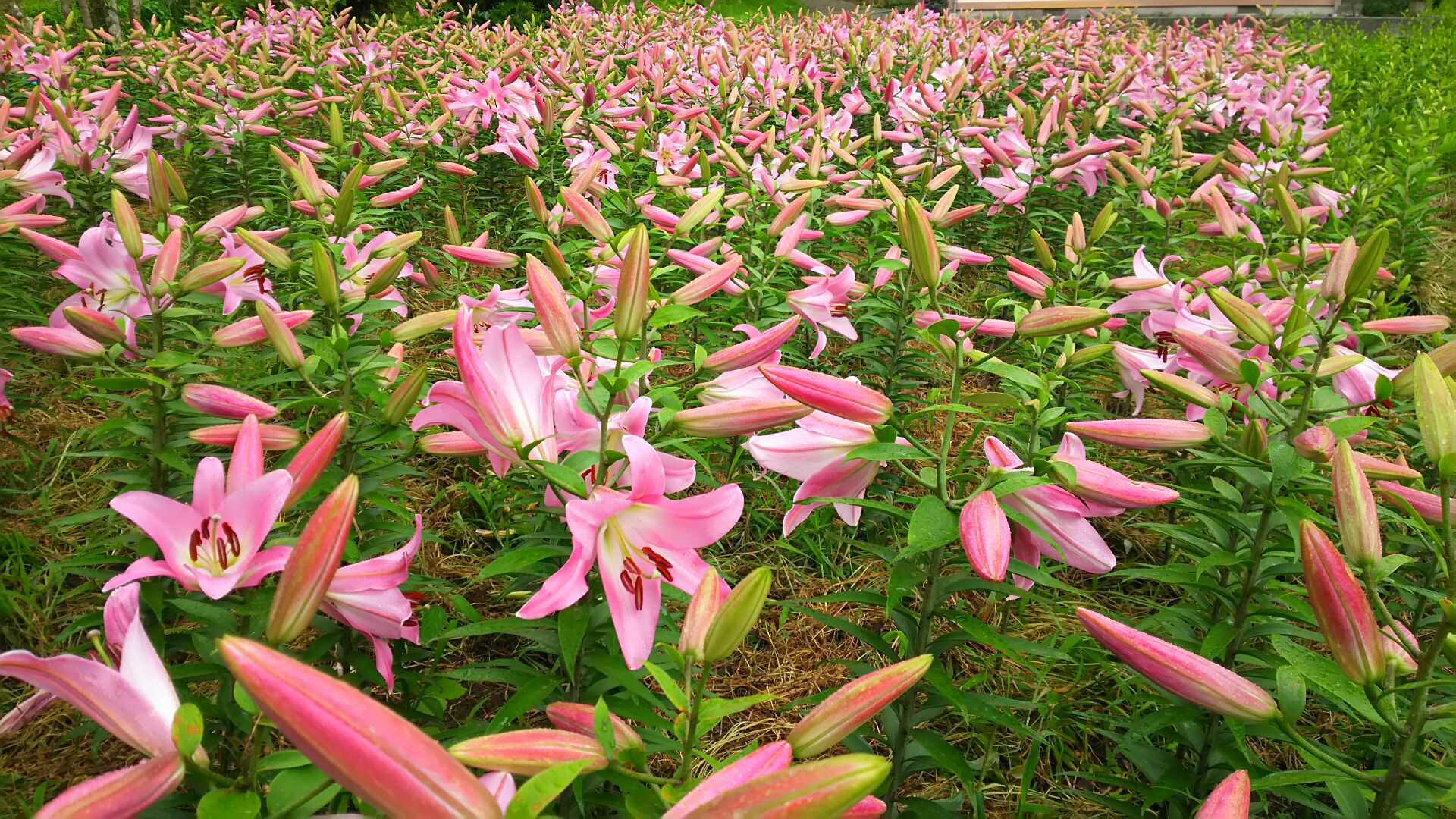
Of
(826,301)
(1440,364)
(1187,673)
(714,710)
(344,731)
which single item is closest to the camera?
(344,731)

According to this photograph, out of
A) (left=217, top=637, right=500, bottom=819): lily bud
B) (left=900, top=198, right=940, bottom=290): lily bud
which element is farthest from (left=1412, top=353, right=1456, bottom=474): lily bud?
(left=217, top=637, right=500, bottom=819): lily bud

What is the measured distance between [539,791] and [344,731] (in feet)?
0.44

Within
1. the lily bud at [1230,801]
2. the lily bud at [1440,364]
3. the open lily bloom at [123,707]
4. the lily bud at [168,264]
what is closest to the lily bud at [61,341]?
the lily bud at [168,264]

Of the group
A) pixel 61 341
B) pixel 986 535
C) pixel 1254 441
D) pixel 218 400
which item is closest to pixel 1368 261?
pixel 1254 441

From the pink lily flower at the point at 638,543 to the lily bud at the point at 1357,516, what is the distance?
1.94 ft

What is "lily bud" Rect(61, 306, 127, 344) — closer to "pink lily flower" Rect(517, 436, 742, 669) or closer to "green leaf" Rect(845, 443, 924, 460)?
"pink lily flower" Rect(517, 436, 742, 669)

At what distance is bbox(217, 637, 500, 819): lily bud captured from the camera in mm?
444

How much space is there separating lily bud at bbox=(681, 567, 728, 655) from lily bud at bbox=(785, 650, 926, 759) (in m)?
0.11

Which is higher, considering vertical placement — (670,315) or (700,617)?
(670,315)

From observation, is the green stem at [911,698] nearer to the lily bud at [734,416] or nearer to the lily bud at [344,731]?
the lily bud at [734,416]

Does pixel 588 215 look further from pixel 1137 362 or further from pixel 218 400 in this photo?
pixel 1137 362

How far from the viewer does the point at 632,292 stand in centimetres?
105

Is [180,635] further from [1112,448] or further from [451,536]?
[1112,448]

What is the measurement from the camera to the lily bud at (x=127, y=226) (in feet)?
4.88
